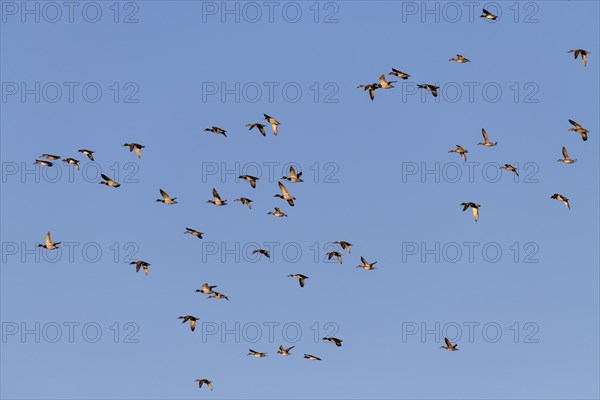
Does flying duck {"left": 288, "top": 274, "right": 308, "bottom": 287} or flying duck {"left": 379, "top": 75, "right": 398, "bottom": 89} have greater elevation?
flying duck {"left": 379, "top": 75, "right": 398, "bottom": 89}

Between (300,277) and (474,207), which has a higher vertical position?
(474,207)

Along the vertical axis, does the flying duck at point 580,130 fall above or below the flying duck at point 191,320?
above

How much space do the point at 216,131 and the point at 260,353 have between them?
25.1 meters

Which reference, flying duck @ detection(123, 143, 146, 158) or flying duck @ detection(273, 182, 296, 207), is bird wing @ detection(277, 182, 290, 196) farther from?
flying duck @ detection(123, 143, 146, 158)

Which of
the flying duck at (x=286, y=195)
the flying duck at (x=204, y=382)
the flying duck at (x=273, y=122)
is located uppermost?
the flying duck at (x=273, y=122)

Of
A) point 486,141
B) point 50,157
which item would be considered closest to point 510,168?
point 486,141

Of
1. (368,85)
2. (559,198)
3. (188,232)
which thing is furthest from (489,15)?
(188,232)

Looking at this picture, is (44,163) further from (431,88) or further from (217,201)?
(431,88)

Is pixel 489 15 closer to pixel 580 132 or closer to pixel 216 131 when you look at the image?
pixel 580 132

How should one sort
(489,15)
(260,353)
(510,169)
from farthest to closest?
(260,353) < (510,169) < (489,15)

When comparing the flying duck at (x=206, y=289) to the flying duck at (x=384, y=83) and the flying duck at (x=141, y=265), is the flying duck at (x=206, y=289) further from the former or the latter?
the flying duck at (x=384, y=83)

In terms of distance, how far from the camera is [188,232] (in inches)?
5659

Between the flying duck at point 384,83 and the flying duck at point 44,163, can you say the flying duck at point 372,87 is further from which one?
the flying duck at point 44,163

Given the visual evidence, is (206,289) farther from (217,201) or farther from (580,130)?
(580,130)
